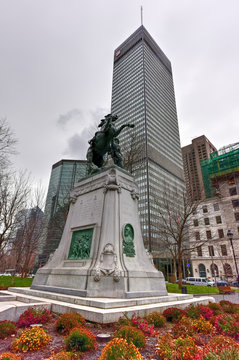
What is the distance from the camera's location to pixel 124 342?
364cm

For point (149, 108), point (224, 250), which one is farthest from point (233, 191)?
point (149, 108)

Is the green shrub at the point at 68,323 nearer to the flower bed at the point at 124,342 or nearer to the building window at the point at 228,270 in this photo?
the flower bed at the point at 124,342

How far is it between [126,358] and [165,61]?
180108mm

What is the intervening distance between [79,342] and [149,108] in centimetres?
11166

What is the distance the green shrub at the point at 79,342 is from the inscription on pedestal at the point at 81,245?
17.4 feet

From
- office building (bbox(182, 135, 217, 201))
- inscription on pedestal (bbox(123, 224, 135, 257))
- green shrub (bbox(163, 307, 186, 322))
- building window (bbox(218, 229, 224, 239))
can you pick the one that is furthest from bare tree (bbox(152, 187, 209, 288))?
office building (bbox(182, 135, 217, 201))

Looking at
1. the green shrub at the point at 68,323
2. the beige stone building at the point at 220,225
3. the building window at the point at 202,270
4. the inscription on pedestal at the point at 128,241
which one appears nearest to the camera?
the green shrub at the point at 68,323

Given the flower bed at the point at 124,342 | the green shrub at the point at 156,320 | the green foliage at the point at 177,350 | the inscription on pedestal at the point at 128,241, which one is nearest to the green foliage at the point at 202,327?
the flower bed at the point at 124,342

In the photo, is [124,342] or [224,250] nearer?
[124,342]

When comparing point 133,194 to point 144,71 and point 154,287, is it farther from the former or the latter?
point 144,71

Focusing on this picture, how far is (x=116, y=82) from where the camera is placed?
12912 cm

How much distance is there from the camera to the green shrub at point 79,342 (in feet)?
13.2

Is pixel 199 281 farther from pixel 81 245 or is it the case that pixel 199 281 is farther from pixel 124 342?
pixel 124 342

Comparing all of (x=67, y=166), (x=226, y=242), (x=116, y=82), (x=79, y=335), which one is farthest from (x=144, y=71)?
(x=79, y=335)
